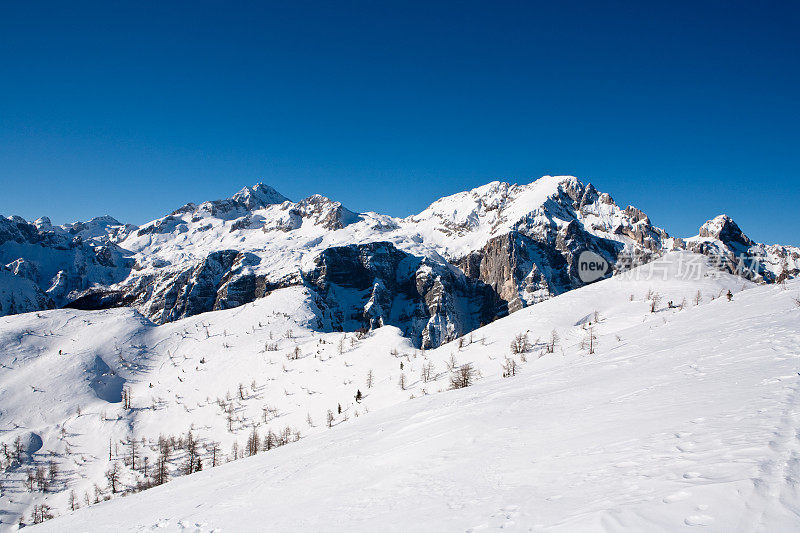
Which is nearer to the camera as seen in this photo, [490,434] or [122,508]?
[490,434]

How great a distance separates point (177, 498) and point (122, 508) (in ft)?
10.4

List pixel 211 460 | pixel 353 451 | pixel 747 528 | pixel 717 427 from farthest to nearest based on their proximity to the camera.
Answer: pixel 211 460 → pixel 353 451 → pixel 717 427 → pixel 747 528

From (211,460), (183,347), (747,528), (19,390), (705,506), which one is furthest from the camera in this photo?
(183,347)

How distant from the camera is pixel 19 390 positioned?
80562 millimetres

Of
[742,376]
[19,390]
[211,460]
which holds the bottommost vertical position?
[211,460]

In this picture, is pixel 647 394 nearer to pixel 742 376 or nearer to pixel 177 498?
pixel 742 376

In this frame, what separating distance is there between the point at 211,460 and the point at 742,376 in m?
62.4

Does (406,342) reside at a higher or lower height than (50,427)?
higher

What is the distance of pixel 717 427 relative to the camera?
8562 millimetres

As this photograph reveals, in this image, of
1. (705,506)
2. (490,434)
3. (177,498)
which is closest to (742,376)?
(490,434)

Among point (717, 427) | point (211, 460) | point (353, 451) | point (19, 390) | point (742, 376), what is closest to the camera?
point (717, 427)

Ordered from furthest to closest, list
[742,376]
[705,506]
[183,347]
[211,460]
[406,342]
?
[183,347], [406,342], [211,460], [742,376], [705,506]

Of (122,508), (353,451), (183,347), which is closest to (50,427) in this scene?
(183,347)

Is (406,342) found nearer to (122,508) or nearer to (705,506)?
(122,508)
